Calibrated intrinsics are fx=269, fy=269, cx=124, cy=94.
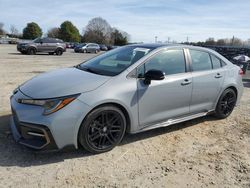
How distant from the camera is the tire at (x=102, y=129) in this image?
11.9ft

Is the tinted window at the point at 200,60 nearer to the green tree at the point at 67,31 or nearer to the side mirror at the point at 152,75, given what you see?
the side mirror at the point at 152,75

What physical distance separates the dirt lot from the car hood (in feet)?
2.82

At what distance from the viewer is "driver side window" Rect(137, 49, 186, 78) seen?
167 inches

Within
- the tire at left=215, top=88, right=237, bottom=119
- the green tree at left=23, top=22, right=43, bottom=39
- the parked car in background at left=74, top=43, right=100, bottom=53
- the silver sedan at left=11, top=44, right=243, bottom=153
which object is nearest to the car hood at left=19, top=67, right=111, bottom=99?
the silver sedan at left=11, top=44, right=243, bottom=153

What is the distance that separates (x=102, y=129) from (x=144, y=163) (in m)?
0.75

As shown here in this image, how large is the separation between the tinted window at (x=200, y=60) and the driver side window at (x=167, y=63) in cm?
28

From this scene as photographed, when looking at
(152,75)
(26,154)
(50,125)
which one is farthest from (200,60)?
(26,154)

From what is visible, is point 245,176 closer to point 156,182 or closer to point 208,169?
point 208,169

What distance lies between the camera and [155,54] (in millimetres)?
4398

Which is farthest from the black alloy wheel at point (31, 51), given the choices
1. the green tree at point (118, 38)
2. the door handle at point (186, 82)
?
the green tree at point (118, 38)

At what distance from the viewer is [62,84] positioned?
3.78m

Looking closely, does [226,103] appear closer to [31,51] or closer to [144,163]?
[144,163]

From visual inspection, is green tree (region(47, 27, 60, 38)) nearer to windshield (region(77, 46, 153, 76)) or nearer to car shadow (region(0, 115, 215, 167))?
windshield (region(77, 46, 153, 76))

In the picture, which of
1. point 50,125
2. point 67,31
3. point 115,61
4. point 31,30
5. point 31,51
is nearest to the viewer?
point 50,125
